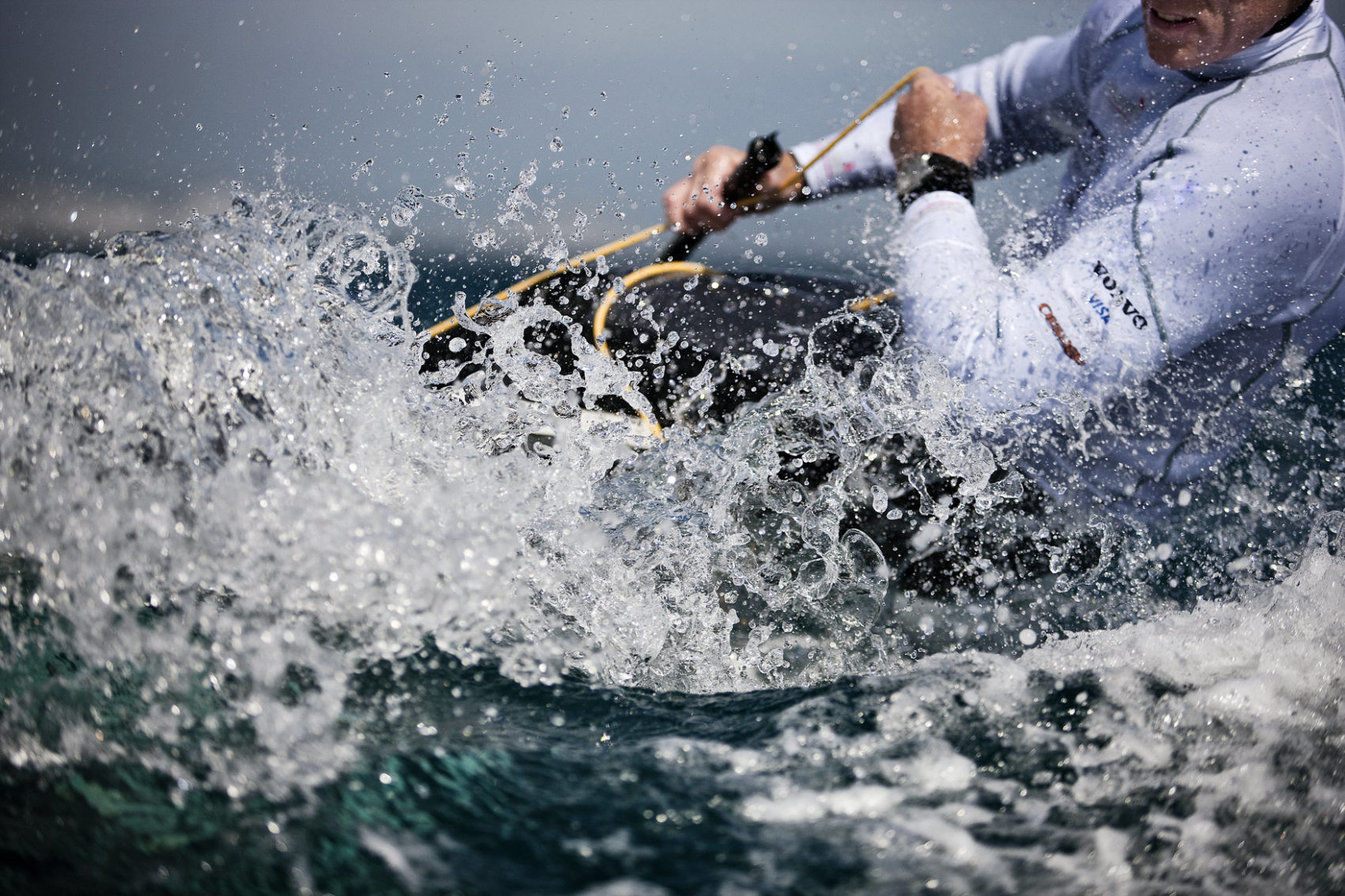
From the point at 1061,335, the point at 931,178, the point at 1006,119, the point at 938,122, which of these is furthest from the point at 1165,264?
the point at 1006,119

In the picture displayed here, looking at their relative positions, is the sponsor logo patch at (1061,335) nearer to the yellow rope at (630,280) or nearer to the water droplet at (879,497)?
the water droplet at (879,497)

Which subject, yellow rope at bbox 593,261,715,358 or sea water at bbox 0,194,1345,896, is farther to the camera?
yellow rope at bbox 593,261,715,358

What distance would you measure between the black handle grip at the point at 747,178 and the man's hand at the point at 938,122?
276 millimetres

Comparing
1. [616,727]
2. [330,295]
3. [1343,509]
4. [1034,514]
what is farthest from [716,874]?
[1343,509]

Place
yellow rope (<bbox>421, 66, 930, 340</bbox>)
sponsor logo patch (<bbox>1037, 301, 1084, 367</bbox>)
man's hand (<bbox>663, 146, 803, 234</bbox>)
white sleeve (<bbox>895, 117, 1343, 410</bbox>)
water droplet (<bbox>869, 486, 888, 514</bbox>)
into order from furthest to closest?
1. man's hand (<bbox>663, 146, 803, 234</bbox>)
2. yellow rope (<bbox>421, 66, 930, 340</bbox>)
3. water droplet (<bbox>869, 486, 888, 514</bbox>)
4. sponsor logo patch (<bbox>1037, 301, 1084, 367</bbox>)
5. white sleeve (<bbox>895, 117, 1343, 410</bbox>)

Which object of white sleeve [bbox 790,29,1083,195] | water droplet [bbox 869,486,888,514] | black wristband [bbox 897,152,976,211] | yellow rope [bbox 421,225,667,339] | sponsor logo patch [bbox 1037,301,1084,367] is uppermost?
white sleeve [bbox 790,29,1083,195]

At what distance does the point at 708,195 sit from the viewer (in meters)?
2.11

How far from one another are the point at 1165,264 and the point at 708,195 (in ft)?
3.36

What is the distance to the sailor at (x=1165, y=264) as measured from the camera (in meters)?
1.41

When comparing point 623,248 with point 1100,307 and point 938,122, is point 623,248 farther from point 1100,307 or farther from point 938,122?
point 1100,307

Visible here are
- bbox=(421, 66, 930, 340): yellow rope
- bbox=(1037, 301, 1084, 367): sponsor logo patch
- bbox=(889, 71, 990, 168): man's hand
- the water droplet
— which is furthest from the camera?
bbox=(889, 71, 990, 168): man's hand

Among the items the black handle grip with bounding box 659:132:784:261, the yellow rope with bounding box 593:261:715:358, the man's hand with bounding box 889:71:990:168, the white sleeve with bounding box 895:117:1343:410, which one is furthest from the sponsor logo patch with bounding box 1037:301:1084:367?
the black handle grip with bounding box 659:132:784:261

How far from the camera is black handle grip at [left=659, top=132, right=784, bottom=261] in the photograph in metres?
2.04

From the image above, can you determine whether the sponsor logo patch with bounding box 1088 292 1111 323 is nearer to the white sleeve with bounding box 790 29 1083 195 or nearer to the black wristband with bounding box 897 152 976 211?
the black wristband with bounding box 897 152 976 211
